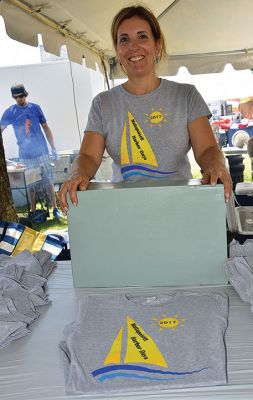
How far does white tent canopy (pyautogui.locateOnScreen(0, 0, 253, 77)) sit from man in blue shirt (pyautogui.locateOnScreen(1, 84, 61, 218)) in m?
0.92

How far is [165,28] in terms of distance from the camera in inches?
171

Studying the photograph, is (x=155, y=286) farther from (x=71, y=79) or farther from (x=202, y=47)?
(x=71, y=79)

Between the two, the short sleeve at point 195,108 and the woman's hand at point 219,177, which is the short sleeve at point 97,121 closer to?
the short sleeve at point 195,108

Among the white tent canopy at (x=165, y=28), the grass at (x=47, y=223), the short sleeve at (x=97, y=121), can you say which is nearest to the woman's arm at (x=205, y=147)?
the short sleeve at (x=97, y=121)

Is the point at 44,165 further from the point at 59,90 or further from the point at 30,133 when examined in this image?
the point at 59,90

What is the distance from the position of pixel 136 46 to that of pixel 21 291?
0.72 meters

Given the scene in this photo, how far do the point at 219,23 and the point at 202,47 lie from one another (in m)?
0.32

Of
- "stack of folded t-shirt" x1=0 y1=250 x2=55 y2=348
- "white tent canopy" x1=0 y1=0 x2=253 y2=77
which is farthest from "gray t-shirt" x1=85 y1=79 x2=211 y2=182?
"white tent canopy" x1=0 y1=0 x2=253 y2=77

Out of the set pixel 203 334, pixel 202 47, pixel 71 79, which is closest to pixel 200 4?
pixel 202 47

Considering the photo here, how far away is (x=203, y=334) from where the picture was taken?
2.60 ft

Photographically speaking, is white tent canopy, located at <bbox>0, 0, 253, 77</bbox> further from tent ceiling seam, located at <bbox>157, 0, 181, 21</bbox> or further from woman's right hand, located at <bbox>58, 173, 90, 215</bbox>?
woman's right hand, located at <bbox>58, 173, 90, 215</bbox>

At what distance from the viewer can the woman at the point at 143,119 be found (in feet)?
4.20

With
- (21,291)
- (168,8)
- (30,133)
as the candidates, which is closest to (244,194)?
(21,291)

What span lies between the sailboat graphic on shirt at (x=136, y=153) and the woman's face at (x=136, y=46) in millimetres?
131
